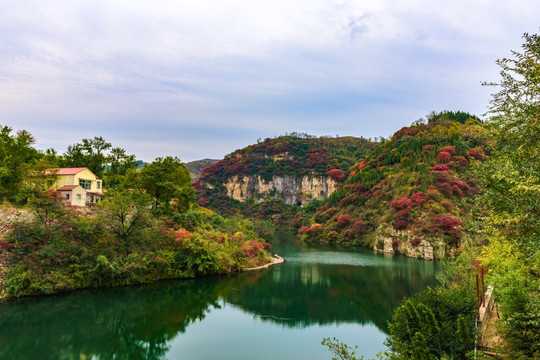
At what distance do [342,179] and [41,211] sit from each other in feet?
305

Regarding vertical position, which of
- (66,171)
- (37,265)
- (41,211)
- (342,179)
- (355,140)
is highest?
(355,140)

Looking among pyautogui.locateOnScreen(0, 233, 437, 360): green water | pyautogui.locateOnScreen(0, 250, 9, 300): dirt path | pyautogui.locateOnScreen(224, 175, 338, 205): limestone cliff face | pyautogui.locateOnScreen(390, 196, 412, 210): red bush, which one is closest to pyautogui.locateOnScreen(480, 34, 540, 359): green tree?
pyautogui.locateOnScreen(0, 233, 437, 360): green water

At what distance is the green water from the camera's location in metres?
15.5

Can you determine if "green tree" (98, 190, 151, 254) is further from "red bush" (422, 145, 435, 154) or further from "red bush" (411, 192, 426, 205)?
"red bush" (422, 145, 435, 154)

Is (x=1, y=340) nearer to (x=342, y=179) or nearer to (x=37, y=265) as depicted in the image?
(x=37, y=265)

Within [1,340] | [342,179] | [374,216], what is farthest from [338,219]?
[1,340]

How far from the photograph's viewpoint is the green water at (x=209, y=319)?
1548cm

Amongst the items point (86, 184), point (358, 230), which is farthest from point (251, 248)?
point (358, 230)

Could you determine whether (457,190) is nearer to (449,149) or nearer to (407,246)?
(449,149)

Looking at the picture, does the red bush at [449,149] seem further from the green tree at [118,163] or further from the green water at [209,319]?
the green tree at [118,163]

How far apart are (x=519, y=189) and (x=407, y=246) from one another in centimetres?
4528

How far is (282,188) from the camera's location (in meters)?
123

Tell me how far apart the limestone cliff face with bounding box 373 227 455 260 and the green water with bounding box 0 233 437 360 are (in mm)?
15508

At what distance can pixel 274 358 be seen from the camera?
1495 centimetres
